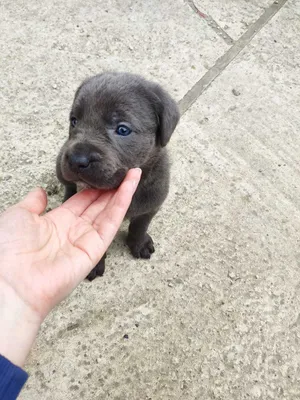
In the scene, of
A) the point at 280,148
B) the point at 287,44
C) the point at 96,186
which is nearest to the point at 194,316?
the point at 96,186

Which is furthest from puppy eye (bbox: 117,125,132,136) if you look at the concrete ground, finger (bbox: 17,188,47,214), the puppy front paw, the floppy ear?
the concrete ground

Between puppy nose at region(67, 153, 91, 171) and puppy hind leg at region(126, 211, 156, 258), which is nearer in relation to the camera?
puppy nose at region(67, 153, 91, 171)

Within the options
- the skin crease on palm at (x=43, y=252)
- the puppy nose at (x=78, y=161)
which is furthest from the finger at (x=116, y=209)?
the puppy nose at (x=78, y=161)

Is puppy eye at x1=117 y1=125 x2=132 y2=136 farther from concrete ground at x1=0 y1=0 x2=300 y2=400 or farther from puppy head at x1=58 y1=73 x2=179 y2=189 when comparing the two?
concrete ground at x1=0 y1=0 x2=300 y2=400

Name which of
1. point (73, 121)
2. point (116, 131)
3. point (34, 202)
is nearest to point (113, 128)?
point (116, 131)

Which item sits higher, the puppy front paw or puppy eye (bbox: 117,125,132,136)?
puppy eye (bbox: 117,125,132,136)

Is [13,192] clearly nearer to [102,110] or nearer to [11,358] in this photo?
[102,110]

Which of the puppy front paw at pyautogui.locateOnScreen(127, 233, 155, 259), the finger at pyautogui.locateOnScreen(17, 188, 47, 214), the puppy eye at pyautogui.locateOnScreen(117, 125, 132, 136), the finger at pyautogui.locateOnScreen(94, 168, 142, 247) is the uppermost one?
the puppy eye at pyautogui.locateOnScreen(117, 125, 132, 136)

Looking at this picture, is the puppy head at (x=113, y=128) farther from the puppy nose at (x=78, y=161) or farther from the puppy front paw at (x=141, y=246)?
the puppy front paw at (x=141, y=246)
